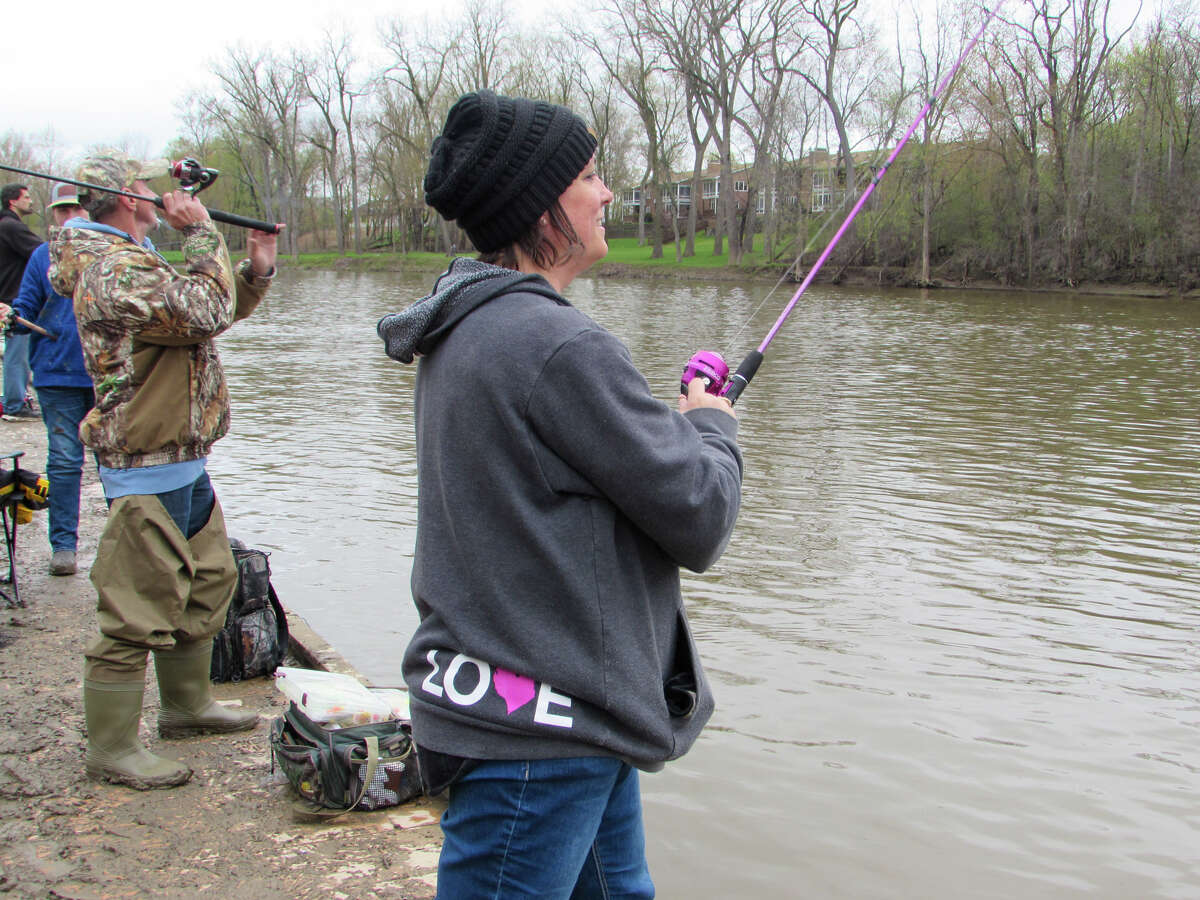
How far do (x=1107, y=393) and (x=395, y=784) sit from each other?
43.9ft

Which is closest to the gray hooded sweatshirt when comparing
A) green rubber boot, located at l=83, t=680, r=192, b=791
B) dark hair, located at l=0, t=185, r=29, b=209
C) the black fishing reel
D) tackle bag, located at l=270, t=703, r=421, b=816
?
tackle bag, located at l=270, t=703, r=421, b=816

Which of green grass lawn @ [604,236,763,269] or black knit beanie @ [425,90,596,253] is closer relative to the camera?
black knit beanie @ [425,90,596,253]

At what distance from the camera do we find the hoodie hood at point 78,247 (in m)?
3.34

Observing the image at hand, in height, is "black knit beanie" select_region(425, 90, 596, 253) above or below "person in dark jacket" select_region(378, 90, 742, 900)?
above

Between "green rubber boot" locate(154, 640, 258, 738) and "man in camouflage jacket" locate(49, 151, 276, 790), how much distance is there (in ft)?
0.47

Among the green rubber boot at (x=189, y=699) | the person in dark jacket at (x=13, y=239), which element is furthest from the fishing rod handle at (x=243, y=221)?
the person in dark jacket at (x=13, y=239)

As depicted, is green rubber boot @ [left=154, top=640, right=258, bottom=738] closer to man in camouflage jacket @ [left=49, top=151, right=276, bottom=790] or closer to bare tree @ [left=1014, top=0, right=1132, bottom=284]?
man in camouflage jacket @ [left=49, top=151, right=276, bottom=790]

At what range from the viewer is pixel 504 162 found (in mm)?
1726

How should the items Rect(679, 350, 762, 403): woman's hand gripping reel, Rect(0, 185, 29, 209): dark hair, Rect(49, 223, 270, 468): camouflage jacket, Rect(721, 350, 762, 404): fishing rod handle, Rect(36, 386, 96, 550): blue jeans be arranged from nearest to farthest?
Rect(679, 350, 762, 403): woman's hand gripping reel → Rect(721, 350, 762, 404): fishing rod handle → Rect(49, 223, 270, 468): camouflage jacket → Rect(36, 386, 96, 550): blue jeans → Rect(0, 185, 29, 209): dark hair

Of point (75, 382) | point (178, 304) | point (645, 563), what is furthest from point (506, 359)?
point (75, 382)

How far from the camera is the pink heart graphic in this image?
5.36ft

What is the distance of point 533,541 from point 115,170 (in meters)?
2.72

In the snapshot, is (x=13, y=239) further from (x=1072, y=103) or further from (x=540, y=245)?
(x=1072, y=103)

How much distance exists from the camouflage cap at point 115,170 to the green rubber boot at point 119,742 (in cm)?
161
